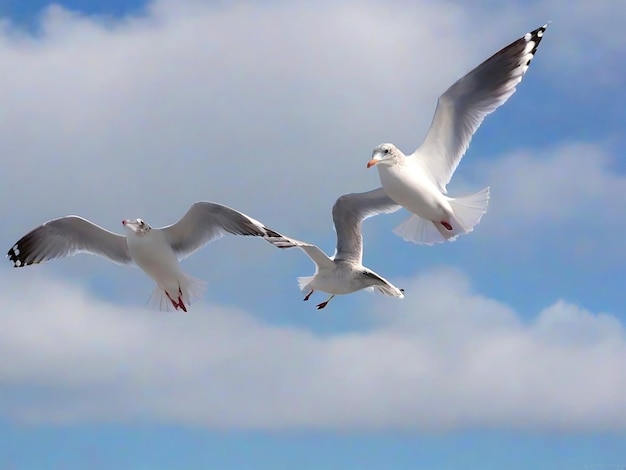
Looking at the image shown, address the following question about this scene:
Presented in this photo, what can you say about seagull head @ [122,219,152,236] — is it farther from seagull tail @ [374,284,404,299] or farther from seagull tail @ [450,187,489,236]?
seagull tail @ [450,187,489,236]

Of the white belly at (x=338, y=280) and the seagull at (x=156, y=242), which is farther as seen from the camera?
the white belly at (x=338, y=280)

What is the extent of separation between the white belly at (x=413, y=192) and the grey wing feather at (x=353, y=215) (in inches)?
53.0

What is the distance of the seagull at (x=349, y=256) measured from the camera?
37.1ft

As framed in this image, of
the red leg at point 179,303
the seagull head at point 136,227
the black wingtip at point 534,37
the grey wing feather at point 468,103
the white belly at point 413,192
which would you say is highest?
the black wingtip at point 534,37

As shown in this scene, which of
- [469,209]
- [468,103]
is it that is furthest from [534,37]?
[469,209]

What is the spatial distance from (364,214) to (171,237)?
7.11ft

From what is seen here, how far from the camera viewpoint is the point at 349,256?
11.6 meters

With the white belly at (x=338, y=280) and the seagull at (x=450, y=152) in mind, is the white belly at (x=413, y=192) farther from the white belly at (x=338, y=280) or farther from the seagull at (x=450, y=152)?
the white belly at (x=338, y=280)

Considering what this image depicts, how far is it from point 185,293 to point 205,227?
88cm

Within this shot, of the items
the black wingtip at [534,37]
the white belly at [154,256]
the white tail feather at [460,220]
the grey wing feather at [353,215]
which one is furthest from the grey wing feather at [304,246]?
the black wingtip at [534,37]

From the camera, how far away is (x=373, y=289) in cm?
1156

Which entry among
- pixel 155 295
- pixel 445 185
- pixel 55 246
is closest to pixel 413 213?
pixel 445 185

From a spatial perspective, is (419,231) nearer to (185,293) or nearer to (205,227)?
(205,227)

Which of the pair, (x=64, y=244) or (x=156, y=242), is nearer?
(x=156, y=242)
